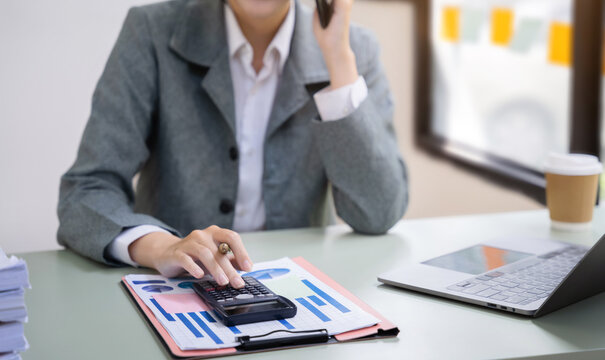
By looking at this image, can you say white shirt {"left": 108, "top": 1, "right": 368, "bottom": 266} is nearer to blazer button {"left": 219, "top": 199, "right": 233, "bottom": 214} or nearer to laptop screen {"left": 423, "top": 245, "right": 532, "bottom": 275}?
blazer button {"left": 219, "top": 199, "right": 233, "bottom": 214}

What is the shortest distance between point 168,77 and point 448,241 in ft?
1.96

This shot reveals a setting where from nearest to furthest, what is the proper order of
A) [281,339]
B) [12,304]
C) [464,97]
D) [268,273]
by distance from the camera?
1. [12,304]
2. [281,339]
3. [268,273]
4. [464,97]

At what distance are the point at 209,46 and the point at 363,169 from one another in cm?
38

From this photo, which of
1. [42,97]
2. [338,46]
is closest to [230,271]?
[338,46]

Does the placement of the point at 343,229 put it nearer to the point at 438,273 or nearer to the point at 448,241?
the point at 448,241

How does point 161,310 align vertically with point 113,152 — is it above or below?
below

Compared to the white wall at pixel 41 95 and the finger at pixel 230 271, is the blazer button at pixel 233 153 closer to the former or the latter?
the finger at pixel 230 271

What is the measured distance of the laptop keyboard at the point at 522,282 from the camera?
0.79 metres

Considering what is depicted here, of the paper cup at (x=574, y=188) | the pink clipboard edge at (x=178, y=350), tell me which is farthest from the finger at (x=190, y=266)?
the paper cup at (x=574, y=188)

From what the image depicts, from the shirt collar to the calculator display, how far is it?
2.28 ft

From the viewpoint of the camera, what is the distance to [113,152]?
1166 millimetres

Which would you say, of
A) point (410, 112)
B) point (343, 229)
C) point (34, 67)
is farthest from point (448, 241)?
point (410, 112)

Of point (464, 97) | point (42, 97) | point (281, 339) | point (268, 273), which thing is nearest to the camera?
→ point (281, 339)

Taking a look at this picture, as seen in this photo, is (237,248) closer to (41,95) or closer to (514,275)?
(514,275)
